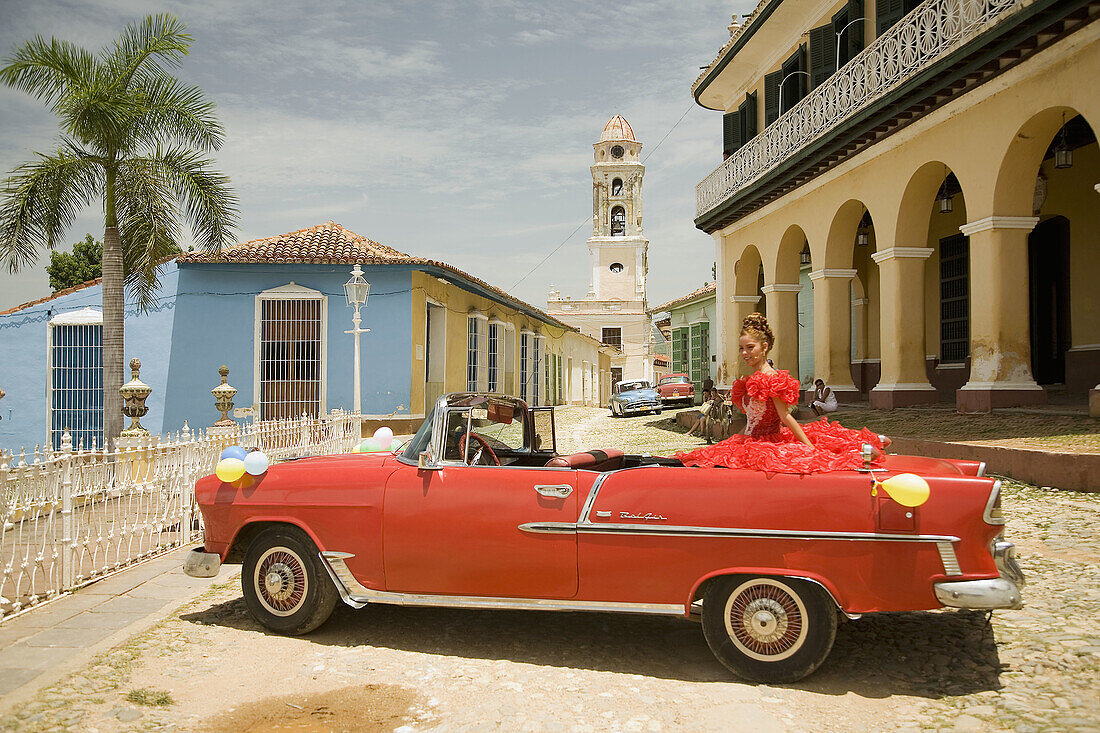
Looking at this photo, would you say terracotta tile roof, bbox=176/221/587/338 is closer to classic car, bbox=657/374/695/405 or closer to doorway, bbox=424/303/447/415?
doorway, bbox=424/303/447/415

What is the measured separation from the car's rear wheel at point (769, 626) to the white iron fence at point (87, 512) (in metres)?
4.04

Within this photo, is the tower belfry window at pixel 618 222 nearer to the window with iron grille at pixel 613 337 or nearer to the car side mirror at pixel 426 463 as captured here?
the window with iron grille at pixel 613 337

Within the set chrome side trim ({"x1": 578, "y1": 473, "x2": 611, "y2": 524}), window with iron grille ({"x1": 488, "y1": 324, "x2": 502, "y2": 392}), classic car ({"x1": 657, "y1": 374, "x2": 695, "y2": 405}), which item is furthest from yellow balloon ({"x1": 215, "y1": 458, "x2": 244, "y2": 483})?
classic car ({"x1": 657, "y1": 374, "x2": 695, "y2": 405})

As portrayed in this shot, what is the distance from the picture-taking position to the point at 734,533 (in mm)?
3811

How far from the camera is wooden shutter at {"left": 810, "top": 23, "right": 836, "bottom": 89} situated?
1390 cm

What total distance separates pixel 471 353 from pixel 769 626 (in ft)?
56.0

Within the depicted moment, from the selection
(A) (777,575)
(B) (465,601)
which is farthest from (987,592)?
(B) (465,601)

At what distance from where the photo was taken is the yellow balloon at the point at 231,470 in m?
4.63

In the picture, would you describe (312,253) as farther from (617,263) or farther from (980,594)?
(617,263)

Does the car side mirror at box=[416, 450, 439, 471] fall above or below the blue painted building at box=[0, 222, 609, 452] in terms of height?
below

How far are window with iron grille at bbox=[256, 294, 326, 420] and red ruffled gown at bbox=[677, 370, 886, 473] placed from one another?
42.3 feet

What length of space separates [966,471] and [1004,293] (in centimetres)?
720

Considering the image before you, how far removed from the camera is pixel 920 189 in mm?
11922

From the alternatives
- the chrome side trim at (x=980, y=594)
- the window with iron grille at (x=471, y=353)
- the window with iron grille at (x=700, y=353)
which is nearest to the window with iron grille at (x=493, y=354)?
the window with iron grille at (x=471, y=353)
